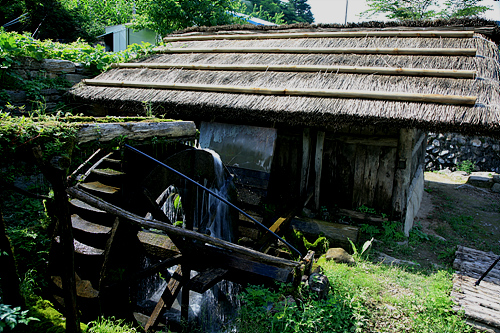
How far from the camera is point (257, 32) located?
8430 millimetres

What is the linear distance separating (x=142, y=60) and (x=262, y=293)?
20.3 feet

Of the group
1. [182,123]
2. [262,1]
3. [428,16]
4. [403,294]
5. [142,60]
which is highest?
[262,1]

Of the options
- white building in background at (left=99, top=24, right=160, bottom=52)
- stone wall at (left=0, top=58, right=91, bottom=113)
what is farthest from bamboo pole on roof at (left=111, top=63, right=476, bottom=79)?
white building in background at (left=99, top=24, right=160, bottom=52)

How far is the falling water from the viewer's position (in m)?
4.79

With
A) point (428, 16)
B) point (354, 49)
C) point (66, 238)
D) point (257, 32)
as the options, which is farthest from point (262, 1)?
point (66, 238)

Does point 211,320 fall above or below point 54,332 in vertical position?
below

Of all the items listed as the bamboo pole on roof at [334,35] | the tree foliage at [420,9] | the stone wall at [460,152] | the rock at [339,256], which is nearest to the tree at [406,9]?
the tree foliage at [420,9]

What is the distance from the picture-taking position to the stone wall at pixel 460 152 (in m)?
12.2

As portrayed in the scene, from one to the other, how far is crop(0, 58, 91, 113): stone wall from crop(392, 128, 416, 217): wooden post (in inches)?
249

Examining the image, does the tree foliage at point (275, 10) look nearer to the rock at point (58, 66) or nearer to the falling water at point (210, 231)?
the rock at point (58, 66)

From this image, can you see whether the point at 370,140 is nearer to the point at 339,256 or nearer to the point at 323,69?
the point at 323,69

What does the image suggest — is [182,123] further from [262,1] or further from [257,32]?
[262,1]

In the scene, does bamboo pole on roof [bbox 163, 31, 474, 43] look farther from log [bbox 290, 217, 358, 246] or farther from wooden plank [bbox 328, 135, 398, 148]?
log [bbox 290, 217, 358, 246]

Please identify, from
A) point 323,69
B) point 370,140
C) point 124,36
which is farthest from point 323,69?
point 124,36
